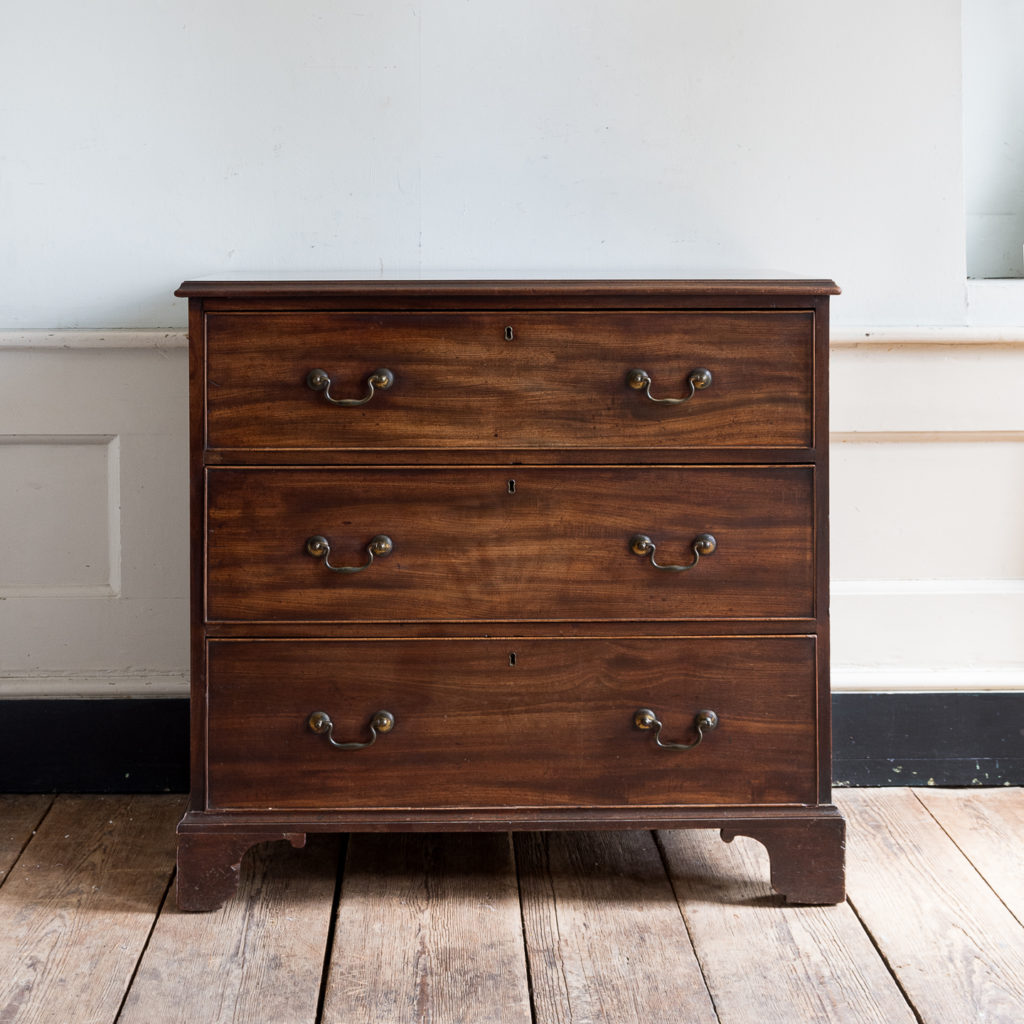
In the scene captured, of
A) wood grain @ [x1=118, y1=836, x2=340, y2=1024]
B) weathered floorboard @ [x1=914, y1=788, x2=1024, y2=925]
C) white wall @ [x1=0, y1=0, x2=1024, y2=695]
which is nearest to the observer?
wood grain @ [x1=118, y1=836, x2=340, y2=1024]

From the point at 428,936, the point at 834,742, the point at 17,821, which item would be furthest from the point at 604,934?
→ the point at 17,821

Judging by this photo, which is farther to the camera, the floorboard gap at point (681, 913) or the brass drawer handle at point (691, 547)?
the brass drawer handle at point (691, 547)

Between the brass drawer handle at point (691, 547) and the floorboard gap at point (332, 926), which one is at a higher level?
the brass drawer handle at point (691, 547)

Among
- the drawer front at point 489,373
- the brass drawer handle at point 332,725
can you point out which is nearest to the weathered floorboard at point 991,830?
the drawer front at point 489,373

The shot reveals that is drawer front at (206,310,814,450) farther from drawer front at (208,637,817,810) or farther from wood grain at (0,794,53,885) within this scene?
wood grain at (0,794,53,885)

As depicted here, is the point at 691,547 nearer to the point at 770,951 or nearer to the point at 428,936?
the point at 770,951

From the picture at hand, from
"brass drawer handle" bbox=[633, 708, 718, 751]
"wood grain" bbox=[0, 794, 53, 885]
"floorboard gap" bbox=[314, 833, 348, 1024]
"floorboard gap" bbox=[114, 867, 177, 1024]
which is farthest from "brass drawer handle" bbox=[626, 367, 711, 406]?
"wood grain" bbox=[0, 794, 53, 885]

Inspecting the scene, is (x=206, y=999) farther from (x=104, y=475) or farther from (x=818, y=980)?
(x=104, y=475)

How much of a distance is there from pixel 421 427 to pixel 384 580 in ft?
0.75

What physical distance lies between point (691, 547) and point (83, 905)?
3.47ft

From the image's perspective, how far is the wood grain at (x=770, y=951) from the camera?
1261 mm

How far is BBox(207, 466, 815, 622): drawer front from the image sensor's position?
1.45 meters

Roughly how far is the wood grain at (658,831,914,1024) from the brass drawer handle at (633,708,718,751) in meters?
0.25

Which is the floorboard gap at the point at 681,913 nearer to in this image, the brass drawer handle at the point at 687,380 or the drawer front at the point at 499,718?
the drawer front at the point at 499,718
